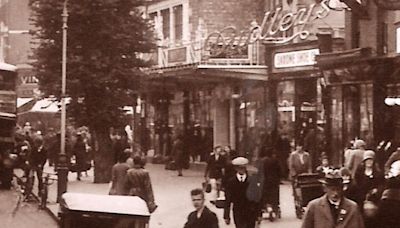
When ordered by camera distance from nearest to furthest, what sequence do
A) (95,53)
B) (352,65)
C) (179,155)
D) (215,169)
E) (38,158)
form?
(215,169), (352,65), (38,158), (95,53), (179,155)

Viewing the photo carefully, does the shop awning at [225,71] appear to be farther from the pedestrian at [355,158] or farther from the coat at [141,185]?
the coat at [141,185]

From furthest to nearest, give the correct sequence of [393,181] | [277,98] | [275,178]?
[277,98], [275,178], [393,181]

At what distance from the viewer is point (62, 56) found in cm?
3152

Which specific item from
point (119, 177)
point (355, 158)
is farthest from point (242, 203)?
point (355, 158)

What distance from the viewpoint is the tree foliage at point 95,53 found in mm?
31734

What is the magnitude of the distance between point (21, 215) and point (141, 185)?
8051mm

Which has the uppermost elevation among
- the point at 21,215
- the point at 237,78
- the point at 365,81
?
the point at 237,78

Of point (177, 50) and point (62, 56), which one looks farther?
point (177, 50)

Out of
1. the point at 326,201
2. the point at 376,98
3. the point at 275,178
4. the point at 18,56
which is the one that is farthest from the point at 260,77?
the point at 18,56

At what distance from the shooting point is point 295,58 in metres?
31.8

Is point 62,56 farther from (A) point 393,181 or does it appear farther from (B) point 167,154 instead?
(A) point 393,181

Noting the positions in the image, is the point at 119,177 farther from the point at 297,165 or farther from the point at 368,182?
the point at 297,165

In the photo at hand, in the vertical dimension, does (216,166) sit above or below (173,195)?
above

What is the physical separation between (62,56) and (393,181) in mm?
20376
